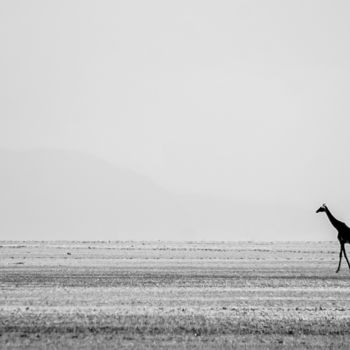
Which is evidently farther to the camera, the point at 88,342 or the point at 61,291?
the point at 61,291

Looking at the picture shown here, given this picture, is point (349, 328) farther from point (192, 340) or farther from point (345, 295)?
point (345, 295)

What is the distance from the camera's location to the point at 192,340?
16656mm

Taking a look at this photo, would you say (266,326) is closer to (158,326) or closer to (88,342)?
(158,326)

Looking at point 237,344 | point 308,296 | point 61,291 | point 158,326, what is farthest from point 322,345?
point 61,291

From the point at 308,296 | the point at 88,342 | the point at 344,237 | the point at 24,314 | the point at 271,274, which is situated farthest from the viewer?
the point at 271,274

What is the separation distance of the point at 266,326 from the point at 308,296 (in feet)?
23.2

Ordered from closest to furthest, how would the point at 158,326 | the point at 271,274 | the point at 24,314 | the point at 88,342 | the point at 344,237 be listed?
the point at 88,342 → the point at 158,326 → the point at 24,314 → the point at 344,237 → the point at 271,274

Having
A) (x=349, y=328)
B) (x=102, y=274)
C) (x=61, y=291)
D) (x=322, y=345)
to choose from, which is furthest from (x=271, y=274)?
(x=322, y=345)

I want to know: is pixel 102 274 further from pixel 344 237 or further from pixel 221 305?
pixel 221 305

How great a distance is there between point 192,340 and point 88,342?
2169mm

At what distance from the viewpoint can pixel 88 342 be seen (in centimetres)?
1622

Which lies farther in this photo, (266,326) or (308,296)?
(308,296)

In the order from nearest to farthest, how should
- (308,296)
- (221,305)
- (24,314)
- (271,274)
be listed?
(24,314), (221,305), (308,296), (271,274)

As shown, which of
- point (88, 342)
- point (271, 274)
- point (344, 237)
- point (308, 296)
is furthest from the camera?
point (271, 274)
